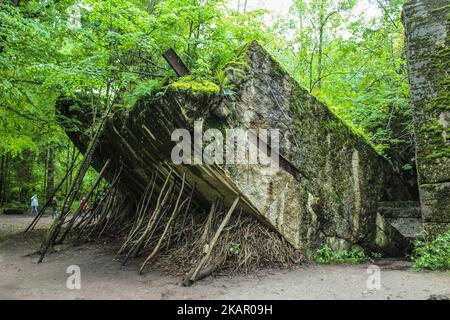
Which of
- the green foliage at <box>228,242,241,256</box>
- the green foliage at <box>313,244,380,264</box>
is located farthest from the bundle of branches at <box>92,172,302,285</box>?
the green foliage at <box>313,244,380,264</box>

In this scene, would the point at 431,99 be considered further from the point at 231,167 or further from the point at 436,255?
the point at 231,167

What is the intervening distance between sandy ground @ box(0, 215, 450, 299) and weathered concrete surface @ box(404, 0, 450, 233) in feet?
4.86

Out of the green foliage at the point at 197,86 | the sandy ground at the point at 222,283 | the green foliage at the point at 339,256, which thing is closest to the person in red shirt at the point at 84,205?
the sandy ground at the point at 222,283

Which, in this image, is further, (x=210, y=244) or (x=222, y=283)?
(x=210, y=244)

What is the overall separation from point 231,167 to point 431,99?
455 cm

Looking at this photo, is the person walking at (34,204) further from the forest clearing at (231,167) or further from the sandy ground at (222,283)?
the sandy ground at (222,283)

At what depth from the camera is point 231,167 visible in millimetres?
6398

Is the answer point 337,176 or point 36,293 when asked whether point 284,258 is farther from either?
point 36,293

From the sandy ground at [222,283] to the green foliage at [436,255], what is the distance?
30cm

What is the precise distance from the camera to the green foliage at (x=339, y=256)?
23.5 feet

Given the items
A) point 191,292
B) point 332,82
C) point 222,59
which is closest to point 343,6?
point 332,82

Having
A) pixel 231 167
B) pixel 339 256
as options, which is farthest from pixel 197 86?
pixel 339 256

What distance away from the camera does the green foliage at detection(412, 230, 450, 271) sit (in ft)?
20.0
